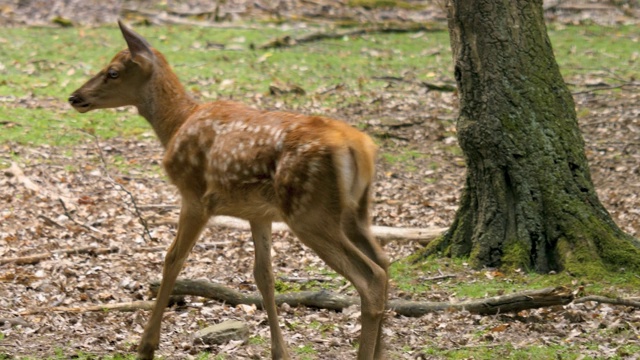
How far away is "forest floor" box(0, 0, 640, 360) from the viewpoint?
6.68 metres

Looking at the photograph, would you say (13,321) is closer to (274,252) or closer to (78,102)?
(78,102)

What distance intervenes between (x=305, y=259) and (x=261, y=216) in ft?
8.78

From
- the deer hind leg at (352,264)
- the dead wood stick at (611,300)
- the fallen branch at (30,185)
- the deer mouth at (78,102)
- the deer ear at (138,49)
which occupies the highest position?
the deer ear at (138,49)

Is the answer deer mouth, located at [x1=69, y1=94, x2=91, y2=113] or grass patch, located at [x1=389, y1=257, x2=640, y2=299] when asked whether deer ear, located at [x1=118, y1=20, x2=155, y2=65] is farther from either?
grass patch, located at [x1=389, y1=257, x2=640, y2=299]

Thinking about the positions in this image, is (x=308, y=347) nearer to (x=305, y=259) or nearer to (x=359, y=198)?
(x=359, y=198)

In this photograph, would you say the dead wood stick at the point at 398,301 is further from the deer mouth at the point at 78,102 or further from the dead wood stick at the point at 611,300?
the deer mouth at the point at 78,102

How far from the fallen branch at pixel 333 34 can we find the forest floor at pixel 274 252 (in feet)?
11.2

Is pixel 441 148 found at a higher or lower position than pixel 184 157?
lower

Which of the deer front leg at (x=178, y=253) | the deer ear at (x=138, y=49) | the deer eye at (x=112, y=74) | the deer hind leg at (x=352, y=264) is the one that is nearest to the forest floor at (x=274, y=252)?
the deer front leg at (x=178, y=253)

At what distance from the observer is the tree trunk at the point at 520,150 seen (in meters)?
7.83

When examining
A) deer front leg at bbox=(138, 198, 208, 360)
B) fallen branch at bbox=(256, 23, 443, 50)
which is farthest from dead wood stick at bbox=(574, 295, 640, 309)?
fallen branch at bbox=(256, 23, 443, 50)

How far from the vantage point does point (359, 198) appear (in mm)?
6078

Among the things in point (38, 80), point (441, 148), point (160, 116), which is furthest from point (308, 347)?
point (38, 80)

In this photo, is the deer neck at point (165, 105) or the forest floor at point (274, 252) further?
the deer neck at point (165, 105)
